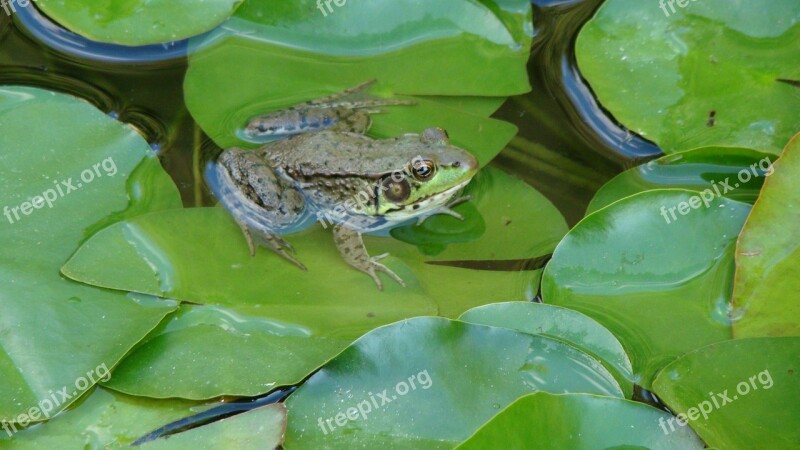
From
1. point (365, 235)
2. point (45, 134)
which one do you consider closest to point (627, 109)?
point (365, 235)

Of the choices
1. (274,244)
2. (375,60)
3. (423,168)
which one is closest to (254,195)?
(274,244)

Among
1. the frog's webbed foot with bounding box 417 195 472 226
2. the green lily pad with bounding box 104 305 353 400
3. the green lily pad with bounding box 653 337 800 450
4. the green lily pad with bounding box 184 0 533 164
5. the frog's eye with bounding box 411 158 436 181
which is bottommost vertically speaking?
the green lily pad with bounding box 653 337 800 450

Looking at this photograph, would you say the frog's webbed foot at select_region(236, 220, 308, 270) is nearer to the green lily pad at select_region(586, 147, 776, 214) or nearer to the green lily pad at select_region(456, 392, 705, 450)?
the green lily pad at select_region(456, 392, 705, 450)

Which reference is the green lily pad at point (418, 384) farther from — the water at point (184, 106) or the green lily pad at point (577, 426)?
the water at point (184, 106)

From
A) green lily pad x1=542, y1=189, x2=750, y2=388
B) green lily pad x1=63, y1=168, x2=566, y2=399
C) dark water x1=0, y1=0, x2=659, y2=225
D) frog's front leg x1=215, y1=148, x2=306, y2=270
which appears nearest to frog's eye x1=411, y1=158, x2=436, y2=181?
green lily pad x1=63, y1=168, x2=566, y2=399

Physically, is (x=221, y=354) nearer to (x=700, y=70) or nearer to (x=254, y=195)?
(x=254, y=195)

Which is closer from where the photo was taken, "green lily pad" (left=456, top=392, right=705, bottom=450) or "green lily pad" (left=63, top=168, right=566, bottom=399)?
"green lily pad" (left=456, top=392, right=705, bottom=450)

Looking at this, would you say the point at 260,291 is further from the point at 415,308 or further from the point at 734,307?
the point at 734,307
